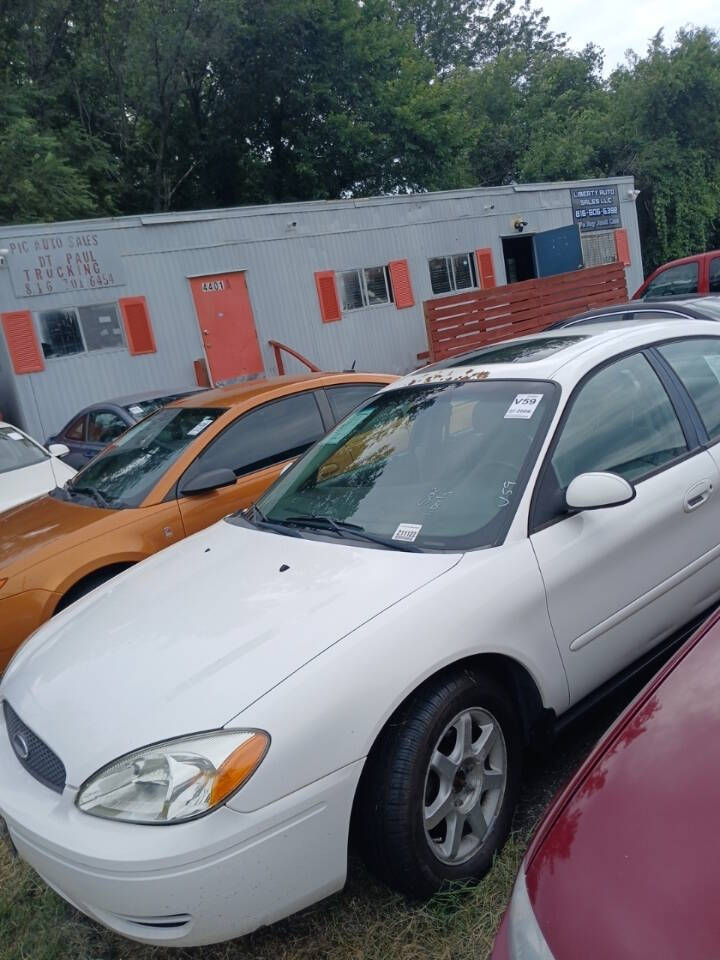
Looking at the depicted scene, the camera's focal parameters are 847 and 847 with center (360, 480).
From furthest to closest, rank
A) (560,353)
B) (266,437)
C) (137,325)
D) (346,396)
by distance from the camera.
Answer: (137,325) → (346,396) → (266,437) → (560,353)

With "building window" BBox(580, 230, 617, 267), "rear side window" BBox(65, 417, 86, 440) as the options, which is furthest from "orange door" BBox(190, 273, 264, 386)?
"building window" BBox(580, 230, 617, 267)

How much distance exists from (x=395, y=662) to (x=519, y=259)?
20147 millimetres

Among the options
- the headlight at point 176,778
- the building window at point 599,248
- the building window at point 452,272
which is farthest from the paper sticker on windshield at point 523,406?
the building window at point 599,248

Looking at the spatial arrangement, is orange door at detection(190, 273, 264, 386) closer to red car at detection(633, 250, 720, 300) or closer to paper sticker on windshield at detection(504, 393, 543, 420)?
red car at detection(633, 250, 720, 300)

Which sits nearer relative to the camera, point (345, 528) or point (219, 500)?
point (345, 528)

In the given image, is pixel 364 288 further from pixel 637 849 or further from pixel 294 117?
pixel 637 849

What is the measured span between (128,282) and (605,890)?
44.0 feet

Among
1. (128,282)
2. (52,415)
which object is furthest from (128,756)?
(128,282)

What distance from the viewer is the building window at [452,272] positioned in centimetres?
→ 1795

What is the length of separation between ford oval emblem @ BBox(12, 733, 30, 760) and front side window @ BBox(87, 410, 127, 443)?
6.76 metres

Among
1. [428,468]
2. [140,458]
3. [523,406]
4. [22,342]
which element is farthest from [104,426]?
Result: [523,406]

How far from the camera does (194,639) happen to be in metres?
2.70

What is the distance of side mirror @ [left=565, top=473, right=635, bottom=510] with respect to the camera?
9.38ft

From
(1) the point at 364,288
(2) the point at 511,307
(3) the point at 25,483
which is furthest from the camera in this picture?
(2) the point at 511,307
